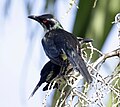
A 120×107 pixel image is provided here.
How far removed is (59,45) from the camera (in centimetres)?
190

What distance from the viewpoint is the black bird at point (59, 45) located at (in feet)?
5.60

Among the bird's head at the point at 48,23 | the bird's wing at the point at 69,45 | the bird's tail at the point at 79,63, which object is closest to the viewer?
the bird's tail at the point at 79,63

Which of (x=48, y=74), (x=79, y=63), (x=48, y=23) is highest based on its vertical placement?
(x=48, y=23)

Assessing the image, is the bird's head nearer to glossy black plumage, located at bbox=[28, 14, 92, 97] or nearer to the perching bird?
glossy black plumage, located at bbox=[28, 14, 92, 97]

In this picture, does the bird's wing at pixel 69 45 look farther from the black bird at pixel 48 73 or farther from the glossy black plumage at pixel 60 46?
the black bird at pixel 48 73

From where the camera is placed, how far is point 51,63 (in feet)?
6.11

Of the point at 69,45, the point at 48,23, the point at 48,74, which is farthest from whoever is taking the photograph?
the point at 48,23

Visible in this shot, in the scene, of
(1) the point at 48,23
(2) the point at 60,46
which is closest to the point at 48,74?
(2) the point at 60,46

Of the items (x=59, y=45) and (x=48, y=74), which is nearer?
(x=48, y=74)

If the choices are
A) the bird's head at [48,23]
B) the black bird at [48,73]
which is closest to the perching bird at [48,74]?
the black bird at [48,73]

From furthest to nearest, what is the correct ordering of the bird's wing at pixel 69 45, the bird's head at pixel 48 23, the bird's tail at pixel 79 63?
the bird's head at pixel 48 23
the bird's wing at pixel 69 45
the bird's tail at pixel 79 63

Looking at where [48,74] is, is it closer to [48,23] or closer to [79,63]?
[79,63]

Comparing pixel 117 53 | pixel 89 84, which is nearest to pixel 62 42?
pixel 117 53

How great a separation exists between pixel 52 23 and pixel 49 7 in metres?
1.11
